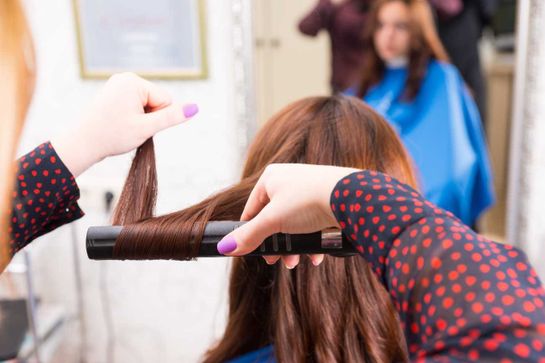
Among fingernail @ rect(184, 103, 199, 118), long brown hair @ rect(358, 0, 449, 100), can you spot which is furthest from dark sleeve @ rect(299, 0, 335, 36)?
fingernail @ rect(184, 103, 199, 118)

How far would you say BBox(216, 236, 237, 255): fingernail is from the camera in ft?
1.51

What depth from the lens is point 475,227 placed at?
1.43 metres

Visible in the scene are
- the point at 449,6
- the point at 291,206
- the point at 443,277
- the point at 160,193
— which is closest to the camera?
the point at 443,277

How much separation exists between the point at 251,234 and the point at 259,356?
0.41 metres

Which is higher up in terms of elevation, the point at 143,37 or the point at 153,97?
the point at 143,37

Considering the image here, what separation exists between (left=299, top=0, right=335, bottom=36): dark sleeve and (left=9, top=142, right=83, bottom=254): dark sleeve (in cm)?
84

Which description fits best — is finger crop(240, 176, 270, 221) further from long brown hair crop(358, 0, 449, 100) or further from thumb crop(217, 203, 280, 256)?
long brown hair crop(358, 0, 449, 100)

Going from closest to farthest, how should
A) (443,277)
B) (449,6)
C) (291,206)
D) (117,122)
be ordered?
(443,277), (291,206), (117,122), (449,6)

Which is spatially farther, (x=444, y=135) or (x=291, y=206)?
(x=444, y=135)

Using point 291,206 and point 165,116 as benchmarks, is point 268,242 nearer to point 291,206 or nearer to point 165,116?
point 291,206

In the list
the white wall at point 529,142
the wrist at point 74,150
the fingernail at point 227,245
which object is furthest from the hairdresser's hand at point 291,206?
the white wall at point 529,142

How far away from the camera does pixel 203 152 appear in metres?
1.61

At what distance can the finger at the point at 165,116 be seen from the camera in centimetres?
68

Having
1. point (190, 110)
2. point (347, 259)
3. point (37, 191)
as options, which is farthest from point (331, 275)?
point (37, 191)
